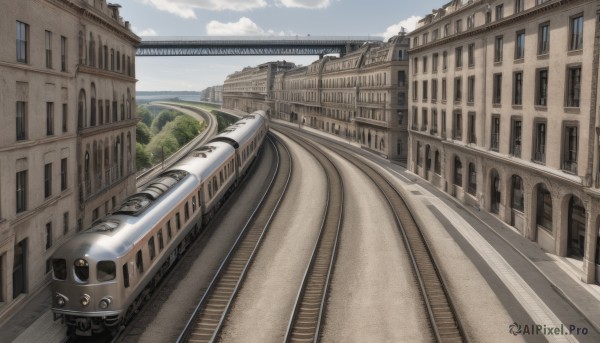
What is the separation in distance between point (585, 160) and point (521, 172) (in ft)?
23.9

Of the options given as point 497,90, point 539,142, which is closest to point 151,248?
point 539,142

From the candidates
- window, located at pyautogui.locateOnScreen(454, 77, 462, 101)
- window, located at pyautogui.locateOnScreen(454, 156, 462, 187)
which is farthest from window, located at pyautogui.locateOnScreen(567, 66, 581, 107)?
window, located at pyautogui.locateOnScreen(454, 156, 462, 187)

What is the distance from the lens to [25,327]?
1894 cm

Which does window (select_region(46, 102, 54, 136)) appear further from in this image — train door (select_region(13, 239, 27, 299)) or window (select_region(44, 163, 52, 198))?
train door (select_region(13, 239, 27, 299))

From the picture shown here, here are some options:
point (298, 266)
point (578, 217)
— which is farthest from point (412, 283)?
point (578, 217)

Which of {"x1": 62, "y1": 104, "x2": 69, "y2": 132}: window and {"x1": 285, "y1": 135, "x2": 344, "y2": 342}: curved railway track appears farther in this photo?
{"x1": 62, "y1": 104, "x2": 69, "y2": 132}: window

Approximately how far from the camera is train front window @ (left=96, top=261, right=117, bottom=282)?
54.7ft

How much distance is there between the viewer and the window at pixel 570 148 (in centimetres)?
2683

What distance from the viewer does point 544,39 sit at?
29.8m

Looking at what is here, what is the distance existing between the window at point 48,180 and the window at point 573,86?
25920 millimetres

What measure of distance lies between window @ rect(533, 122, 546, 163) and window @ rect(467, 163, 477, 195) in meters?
9.65

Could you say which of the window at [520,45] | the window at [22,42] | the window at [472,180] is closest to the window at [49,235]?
the window at [22,42]

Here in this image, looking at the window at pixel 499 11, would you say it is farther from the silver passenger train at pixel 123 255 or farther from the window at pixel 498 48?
the silver passenger train at pixel 123 255

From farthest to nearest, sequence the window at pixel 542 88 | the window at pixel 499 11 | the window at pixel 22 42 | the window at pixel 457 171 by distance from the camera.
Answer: the window at pixel 457 171
the window at pixel 499 11
the window at pixel 542 88
the window at pixel 22 42
